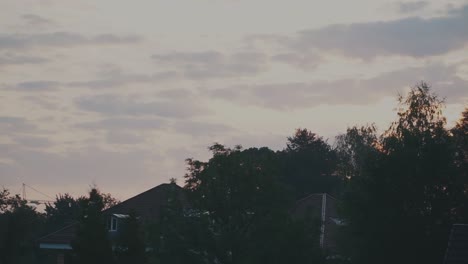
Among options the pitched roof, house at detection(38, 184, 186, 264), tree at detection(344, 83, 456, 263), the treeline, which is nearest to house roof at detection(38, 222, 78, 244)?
house at detection(38, 184, 186, 264)

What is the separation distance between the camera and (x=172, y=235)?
50375 mm

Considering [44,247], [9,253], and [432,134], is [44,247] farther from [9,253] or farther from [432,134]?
[432,134]

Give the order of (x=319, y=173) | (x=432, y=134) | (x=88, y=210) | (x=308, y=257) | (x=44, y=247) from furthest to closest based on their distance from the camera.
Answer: (x=319, y=173), (x=44, y=247), (x=432, y=134), (x=308, y=257), (x=88, y=210)

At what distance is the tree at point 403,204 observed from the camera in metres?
48.2

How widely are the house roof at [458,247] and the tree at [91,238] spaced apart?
18.0m

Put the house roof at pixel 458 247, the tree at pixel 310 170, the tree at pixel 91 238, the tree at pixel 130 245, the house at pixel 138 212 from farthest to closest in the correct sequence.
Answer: the tree at pixel 310 170 → the house at pixel 138 212 → the tree at pixel 130 245 → the tree at pixel 91 238 → the house roof at pixel 458 247

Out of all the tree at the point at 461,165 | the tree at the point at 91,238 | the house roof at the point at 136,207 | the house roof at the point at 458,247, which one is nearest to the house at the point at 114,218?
the house roof at the point at 136,207

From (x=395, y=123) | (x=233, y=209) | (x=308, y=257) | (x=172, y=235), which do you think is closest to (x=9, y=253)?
(x=172, y=235)

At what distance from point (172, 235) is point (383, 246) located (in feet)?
38.3

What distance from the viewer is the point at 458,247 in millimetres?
26859

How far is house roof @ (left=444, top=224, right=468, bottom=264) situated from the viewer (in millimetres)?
26484

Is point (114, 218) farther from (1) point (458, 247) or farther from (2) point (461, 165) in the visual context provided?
(1) point (458, 247)

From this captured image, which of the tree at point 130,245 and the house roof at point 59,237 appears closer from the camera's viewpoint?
the tree at point 130,245

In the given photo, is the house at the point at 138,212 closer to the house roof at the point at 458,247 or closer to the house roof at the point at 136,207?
the house roof at the point at 136,207
